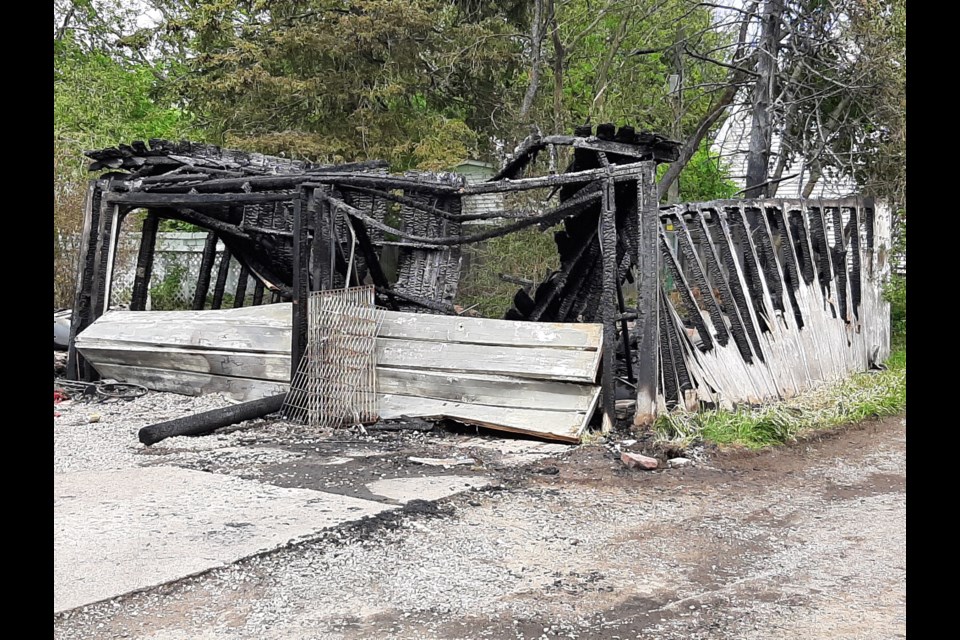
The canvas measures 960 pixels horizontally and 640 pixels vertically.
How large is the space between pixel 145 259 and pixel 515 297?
5.07m

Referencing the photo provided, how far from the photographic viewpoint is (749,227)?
9.91 meters

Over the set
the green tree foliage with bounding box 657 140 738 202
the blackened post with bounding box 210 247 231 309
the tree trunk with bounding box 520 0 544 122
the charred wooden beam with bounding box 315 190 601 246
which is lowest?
the blackened post with bounding box 210 247 231 309

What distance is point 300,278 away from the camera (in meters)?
9.20

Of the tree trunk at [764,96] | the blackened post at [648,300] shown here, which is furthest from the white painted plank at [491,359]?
the tree trunk at [764,96]

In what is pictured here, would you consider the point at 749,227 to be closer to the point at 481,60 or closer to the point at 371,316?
the point at 371,316

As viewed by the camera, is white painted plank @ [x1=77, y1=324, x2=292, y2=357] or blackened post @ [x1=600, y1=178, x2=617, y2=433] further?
white painted plank @ [x1=77, y1=324, x2=292, y2=357]

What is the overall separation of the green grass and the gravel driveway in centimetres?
101

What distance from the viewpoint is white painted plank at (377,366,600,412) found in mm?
7930

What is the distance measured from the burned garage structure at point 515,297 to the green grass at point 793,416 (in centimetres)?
29

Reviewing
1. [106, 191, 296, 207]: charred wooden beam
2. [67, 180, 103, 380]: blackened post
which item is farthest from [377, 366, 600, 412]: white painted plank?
[67, 180, 103, 380]: blackened post

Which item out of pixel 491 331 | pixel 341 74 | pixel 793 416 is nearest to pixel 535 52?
pixel 341 74

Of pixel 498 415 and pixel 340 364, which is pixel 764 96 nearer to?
pixel 498 415

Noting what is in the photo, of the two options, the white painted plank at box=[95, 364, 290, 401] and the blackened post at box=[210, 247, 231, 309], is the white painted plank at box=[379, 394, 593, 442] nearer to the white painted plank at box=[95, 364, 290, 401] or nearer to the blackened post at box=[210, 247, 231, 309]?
the white painted plank at box=[95, 364, 290, 401]
